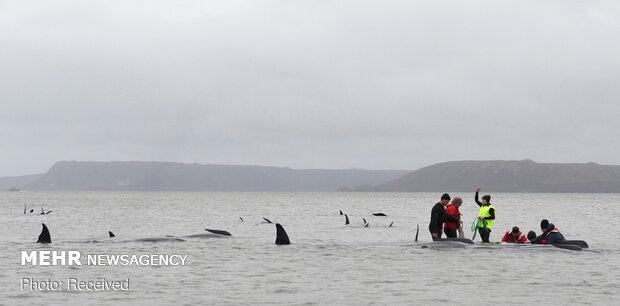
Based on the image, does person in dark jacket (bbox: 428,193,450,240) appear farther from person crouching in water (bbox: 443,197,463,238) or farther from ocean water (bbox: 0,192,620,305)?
ocean water (bbox: 0,192,620,305)

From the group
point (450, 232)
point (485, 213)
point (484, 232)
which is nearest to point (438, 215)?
point (450, 232)

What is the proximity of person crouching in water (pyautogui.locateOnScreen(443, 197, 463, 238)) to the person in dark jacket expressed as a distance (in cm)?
29

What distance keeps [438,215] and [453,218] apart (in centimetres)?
109

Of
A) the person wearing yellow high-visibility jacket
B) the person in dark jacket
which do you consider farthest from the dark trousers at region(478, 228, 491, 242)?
the person in dark jacket

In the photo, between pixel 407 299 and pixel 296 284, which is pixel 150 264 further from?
pixel 407 299

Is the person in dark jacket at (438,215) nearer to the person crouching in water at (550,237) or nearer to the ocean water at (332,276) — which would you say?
the ocean water at (332,276)

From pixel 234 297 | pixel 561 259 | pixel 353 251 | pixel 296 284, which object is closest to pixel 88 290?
pixel 234 297

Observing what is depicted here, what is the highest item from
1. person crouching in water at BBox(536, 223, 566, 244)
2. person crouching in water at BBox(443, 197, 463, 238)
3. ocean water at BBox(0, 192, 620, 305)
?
person crouching in water at BBox(443, 197, 463, 238)

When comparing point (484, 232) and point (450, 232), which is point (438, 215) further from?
point (484, 232)

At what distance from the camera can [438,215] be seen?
3141cm

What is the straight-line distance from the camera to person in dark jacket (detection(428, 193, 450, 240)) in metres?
30.8

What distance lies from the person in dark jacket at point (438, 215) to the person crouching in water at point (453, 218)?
29 centimetres

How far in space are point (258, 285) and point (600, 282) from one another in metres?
10.3

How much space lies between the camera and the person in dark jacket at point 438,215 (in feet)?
101
